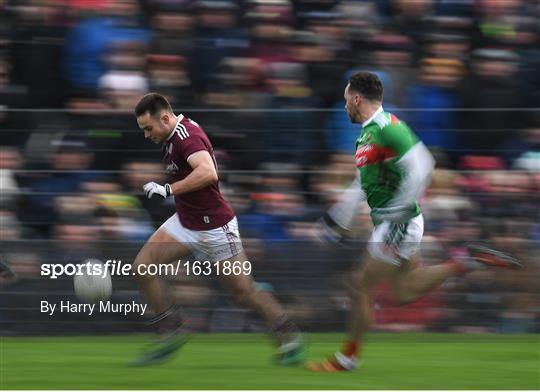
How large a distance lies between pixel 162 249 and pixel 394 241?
1.53 metres

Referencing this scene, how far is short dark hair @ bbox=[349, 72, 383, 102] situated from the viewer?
7633 millimetres

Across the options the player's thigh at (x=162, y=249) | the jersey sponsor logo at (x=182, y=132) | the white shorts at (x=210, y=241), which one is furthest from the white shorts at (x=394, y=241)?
the jersey sponsor logo at (x=182, y=132)

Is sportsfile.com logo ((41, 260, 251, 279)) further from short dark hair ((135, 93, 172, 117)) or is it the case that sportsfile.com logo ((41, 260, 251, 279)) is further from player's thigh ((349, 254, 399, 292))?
player's thigh ((349, 254, 399, 292))

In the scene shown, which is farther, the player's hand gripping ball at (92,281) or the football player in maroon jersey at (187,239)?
the player's hand gripping ball at (92,281)

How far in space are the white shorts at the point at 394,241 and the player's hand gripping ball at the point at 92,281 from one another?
110 inches

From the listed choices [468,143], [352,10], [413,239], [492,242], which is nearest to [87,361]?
[413,239]

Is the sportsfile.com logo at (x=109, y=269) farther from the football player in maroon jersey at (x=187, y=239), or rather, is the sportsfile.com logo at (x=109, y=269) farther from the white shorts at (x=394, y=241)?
the white shorts at (x=394, y=241)

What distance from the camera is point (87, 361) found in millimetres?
8070

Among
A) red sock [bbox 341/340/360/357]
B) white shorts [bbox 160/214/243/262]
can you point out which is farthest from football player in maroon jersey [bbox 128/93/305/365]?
red sock [bbox 341/340/360/357]

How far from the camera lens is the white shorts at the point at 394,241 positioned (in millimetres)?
7605

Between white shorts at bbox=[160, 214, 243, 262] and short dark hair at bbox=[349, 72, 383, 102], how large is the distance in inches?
50.2

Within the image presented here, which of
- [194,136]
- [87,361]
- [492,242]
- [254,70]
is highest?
[254,70]

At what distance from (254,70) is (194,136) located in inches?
131

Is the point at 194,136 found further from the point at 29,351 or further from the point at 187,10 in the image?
the point at 187,10
